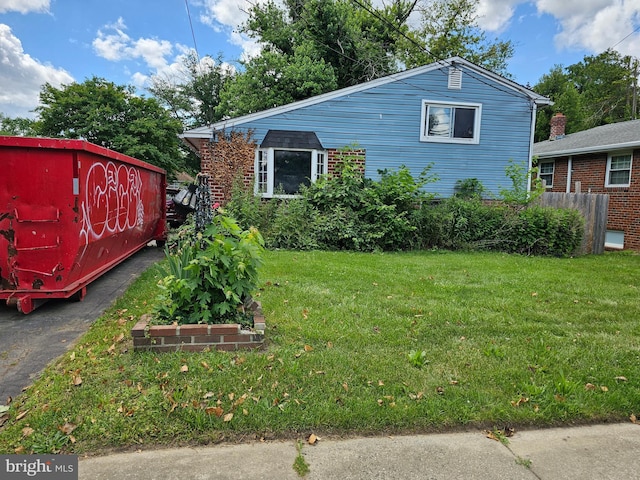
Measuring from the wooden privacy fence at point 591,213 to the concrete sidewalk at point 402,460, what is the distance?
9.95m

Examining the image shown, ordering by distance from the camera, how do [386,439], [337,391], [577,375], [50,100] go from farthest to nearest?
1. [50,100]
2. [577,375]
3. [337,391]
4. [386,439]

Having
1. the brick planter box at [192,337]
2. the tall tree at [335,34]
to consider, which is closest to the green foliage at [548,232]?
the brick planter box at [192,337]

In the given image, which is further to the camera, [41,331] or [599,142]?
[599,142]

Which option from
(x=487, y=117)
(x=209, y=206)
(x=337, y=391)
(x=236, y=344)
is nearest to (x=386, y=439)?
(x=337, y=391)

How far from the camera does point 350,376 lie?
3.32 metres

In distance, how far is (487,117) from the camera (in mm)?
12984

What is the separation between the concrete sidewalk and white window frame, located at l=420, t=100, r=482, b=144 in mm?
11255

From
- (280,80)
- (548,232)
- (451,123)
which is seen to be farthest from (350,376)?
(280,80)

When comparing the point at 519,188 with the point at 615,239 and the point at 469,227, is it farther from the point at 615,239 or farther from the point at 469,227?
the point at 615,239

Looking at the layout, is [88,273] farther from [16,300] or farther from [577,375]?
[577,375]

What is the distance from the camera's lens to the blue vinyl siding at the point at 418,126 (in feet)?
40.9

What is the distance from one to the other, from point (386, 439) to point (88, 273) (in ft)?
16.4

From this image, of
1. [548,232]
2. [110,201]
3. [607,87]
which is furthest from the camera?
[607,87]

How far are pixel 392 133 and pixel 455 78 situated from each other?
8.70 feet
